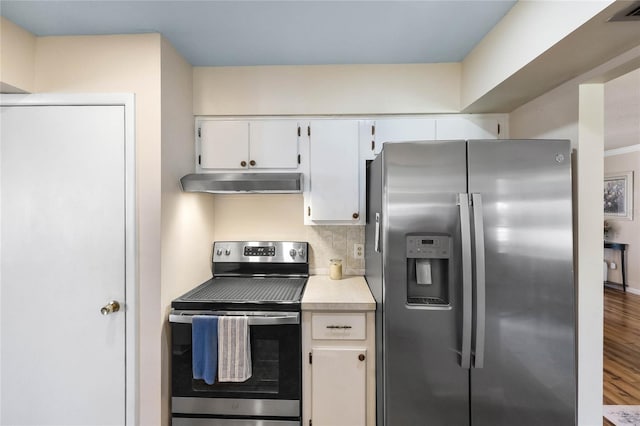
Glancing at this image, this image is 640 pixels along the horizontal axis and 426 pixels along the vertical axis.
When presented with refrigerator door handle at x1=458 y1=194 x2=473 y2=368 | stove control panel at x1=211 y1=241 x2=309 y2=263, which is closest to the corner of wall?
stove control panel at x1=211 y1=241 x2=309 y2=263

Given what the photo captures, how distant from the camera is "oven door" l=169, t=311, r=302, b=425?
153 cm

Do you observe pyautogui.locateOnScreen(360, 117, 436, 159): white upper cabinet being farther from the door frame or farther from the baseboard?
the baseboard

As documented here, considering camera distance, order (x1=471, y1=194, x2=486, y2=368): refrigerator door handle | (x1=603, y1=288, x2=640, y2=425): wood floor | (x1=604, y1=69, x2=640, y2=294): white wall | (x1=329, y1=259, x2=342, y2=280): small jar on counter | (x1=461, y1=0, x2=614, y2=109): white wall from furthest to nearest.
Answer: (x1=604, y1=69, x2=640, y2=294): white wall → (x1=603, y1=288, x2=640, y2=425): wood floor → (x1=329, y1=259, x2=342, y2=280): small jar on counter → (x1=471, y1=194, x2=486, y2=368): refrigerator door handle → (x1=461, y1=0, x2=614, y2=109): white wall

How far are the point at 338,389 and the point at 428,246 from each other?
954mm

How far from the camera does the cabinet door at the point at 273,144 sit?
76.1 inches

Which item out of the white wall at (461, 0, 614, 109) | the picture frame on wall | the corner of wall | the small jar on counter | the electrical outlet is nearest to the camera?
the white wall at (461, 0, 614, 109)

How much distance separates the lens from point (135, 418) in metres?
1.51

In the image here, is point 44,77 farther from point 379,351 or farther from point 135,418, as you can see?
point 379,351

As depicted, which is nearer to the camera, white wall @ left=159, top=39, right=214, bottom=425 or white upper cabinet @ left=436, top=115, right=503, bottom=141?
white wall @ left=159, top=39, right=214, bottom=425

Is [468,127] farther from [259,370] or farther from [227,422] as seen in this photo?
[227,422]

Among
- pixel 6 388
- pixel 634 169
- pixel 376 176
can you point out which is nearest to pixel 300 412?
pixel 376 176

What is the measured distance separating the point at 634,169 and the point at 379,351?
20.5 feet

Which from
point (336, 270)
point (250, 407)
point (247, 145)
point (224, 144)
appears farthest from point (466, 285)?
point (224, 144)

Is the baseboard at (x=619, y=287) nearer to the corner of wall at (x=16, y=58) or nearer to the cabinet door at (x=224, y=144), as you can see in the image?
the cabinet door at (x=224, y=144)
